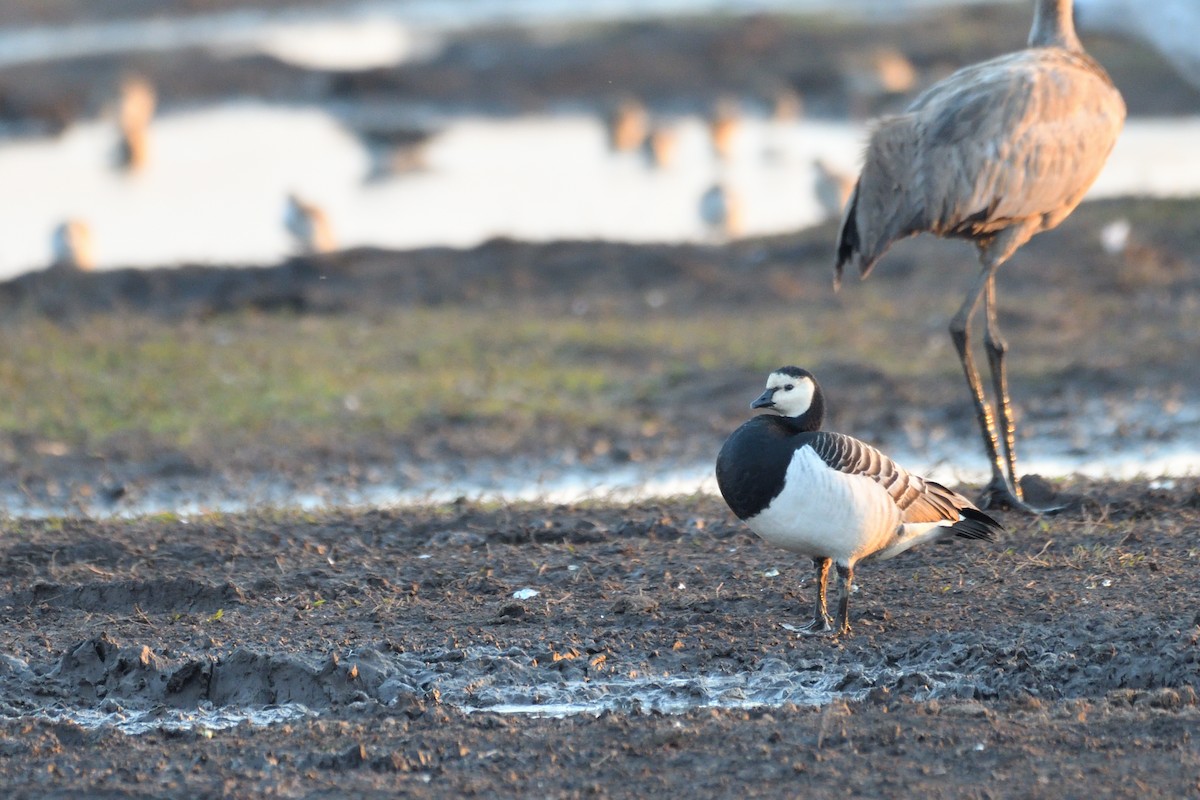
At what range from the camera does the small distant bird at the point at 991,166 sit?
7.68 meters

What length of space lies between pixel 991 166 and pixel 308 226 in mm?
11296

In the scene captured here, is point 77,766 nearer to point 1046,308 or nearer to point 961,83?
point 961,83

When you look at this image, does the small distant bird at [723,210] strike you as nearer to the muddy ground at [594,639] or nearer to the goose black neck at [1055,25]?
the muddy ground at [594,639]

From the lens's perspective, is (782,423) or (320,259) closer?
(782,423)

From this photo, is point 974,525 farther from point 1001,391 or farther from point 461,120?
point 461,120

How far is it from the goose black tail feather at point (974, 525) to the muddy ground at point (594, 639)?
0.19 m

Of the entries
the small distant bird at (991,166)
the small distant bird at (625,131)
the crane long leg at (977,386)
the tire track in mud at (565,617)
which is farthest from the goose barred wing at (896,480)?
the small distant bird at (625,131)

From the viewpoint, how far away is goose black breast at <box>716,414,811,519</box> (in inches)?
228

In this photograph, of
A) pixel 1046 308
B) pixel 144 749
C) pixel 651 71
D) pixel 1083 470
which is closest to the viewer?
pixel 144 749

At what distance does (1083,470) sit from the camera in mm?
9141

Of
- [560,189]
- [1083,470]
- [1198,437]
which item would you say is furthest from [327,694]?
[560,189]

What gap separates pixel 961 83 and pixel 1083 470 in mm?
2433

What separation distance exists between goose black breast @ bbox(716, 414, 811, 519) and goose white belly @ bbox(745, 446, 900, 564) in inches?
1.1

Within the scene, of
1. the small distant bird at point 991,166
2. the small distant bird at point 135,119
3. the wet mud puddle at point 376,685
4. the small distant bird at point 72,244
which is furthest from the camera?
the small distant bird at point 135,119
